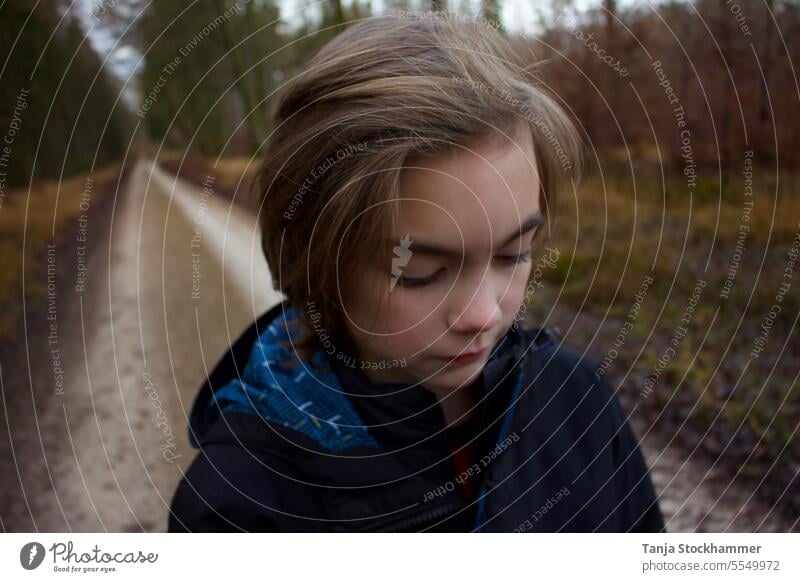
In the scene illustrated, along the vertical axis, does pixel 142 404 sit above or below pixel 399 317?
below

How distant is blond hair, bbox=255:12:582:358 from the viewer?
1.83ft

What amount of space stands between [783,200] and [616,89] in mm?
606

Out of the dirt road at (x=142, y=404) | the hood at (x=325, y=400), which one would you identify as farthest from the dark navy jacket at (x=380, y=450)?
the dirt road at (x=142, y=404)

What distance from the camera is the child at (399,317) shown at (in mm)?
560

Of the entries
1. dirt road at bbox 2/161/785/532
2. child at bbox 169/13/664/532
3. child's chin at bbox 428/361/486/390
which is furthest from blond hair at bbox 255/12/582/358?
dirt road at bbox 2/161/785/532

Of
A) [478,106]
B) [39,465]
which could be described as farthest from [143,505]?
[478,106]

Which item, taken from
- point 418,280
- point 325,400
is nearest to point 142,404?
point 325,400

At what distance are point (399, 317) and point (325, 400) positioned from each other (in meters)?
0.12

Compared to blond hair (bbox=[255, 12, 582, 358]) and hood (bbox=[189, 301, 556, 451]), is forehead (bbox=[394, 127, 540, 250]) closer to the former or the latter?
blond hair (bbox=[255, 12, 582, 358])

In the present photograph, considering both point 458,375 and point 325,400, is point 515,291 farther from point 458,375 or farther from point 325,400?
point 325,400

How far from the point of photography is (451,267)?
0.57m

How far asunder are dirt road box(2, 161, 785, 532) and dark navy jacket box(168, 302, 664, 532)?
0.46 metres

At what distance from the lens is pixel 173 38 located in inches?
39.6
